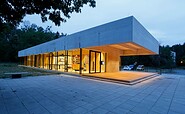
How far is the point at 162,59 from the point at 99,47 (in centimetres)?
2707

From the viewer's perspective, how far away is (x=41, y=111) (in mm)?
4305

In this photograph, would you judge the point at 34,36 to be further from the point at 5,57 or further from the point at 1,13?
the point at 1,13

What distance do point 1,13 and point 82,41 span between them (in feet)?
26.1

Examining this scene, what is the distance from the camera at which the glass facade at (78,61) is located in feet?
50.7

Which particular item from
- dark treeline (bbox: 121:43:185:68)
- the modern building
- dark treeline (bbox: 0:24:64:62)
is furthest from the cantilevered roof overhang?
dark treeline (bbox: 0:24:64:62)

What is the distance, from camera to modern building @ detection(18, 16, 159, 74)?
955 cm

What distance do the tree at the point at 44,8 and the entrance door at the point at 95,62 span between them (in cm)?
924

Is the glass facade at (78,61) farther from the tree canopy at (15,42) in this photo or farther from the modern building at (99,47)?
the tree canopy at (15,42)

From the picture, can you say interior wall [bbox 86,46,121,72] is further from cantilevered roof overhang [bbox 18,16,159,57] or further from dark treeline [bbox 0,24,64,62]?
dark treeline [bbox 0,24,64,62]

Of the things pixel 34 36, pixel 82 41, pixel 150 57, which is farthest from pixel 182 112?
pixel 34 36

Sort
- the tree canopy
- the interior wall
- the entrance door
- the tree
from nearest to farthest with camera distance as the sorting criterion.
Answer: the tree, the entrance door, the interior wall, the tree canopy

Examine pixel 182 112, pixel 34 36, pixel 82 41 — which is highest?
pixel 34 36

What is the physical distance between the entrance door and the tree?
9241mm

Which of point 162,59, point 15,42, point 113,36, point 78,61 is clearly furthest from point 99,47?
point 15,42
